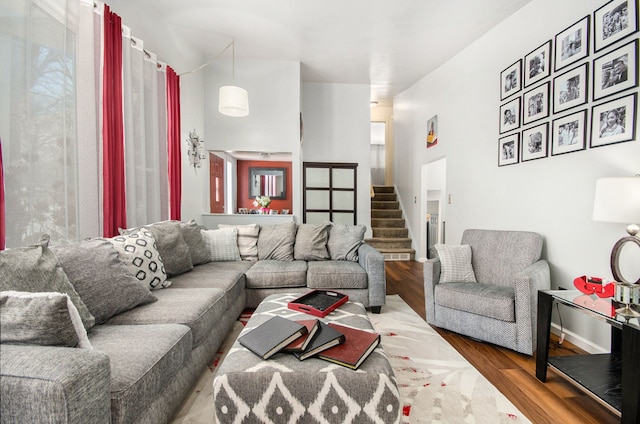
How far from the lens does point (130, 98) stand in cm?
237

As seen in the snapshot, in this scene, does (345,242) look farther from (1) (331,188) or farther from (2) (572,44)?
(2) (572,44)

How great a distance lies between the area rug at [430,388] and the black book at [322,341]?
22.4 inches

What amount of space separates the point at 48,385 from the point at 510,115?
374 cm

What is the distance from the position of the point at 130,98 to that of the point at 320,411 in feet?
8.79

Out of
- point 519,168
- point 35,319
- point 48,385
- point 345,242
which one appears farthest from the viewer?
point 345,242

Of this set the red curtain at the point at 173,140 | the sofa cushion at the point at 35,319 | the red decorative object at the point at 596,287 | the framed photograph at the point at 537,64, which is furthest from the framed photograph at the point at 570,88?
the red curtain at the point at 173,140

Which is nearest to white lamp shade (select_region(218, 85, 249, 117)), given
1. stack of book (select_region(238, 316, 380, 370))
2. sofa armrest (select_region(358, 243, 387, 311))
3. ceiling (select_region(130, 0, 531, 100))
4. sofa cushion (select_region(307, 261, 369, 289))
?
ceiling (select_region(130, 0, 531, 100))

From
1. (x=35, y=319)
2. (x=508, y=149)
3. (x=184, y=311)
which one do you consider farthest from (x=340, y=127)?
(x=35, y=319)

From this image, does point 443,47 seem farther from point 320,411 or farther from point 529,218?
point 320,411

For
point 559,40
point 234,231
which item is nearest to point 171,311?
point 234,231

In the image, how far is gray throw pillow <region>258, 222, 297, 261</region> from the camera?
3072 millimetres

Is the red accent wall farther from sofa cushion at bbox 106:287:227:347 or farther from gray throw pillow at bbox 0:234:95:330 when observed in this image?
gray throw pillow at bbox 0:234:95:330

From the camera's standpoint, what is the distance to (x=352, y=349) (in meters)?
1.20

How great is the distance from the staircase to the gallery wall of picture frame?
2783mm
